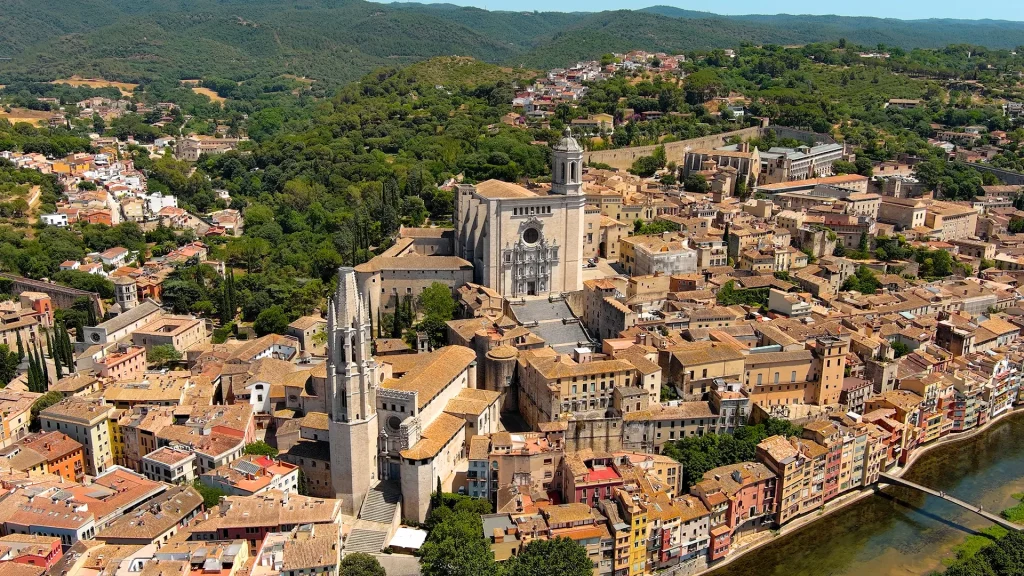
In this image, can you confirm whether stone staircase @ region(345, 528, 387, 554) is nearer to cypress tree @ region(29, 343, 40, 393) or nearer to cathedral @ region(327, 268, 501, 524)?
cathedral @ region(327, 268, 501, 524)

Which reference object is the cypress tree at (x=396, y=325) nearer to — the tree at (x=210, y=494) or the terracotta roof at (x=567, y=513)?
the tree at (x=210, y=494)

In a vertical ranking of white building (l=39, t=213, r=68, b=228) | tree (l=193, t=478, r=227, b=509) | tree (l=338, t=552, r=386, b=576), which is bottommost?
tree (l=338, t=552, r=386, b=576)

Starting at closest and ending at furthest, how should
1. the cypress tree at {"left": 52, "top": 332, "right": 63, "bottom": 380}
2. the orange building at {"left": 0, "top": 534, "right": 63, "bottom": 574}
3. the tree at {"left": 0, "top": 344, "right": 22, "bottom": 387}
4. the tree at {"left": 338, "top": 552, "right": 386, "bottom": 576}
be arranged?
the orange building at {"left": 0, "top": 534, "right": 63, "bottom": 574} → the tree at {"left": 338, "top": 552, "right": 386, "bottom": 576} → the cypress tree at {"left": 52, "top": 332, "right": 63, "bottom": 380} → the tree at {"left": 0, "top": 344, "right": 22, "bottom": 387}

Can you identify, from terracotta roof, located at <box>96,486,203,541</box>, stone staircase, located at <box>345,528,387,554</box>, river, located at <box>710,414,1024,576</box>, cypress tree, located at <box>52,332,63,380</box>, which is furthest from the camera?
cypress tree, located at <box>52,332,63,380</box>

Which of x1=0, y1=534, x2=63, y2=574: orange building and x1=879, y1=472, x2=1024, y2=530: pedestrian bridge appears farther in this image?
x1=879, y1=472, x2=1024, y2=530: pedestrian bridge

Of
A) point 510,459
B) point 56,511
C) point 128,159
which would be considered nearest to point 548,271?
point 510,459

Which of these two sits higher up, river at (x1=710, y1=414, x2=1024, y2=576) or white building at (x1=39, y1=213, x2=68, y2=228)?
white building at (x1=39, y1=213, x2=68, y2=228)

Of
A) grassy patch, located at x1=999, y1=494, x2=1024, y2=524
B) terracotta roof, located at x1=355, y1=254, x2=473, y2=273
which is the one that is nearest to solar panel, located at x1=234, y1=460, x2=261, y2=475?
terracotta roof, located at x1=355, y1=254, x2=473, y2=273

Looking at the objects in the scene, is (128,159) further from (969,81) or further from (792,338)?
(969,81)
